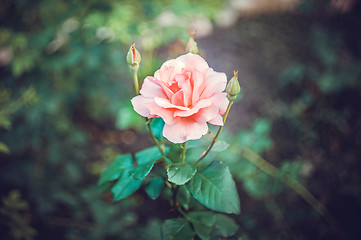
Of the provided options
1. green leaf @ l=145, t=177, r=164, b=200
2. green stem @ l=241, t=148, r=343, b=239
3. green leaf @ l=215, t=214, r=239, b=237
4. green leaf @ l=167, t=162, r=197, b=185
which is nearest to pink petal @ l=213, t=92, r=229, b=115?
green leaf @ l=167, t=162, r=197, b=185

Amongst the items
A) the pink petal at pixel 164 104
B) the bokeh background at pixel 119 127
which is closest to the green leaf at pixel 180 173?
the pink petal at pixel 164 104

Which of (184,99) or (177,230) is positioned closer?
(184,99)

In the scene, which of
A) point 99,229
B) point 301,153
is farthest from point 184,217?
point 301,153

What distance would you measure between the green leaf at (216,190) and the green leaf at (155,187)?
0.12 m

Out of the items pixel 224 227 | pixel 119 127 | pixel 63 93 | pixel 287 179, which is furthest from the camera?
pixel 63 93

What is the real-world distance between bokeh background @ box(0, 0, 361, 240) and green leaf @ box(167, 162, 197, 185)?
23.3 inches

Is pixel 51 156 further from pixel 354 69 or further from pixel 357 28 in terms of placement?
pixel 357 28

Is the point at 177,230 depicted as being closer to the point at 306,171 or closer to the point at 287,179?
the point at 287,179

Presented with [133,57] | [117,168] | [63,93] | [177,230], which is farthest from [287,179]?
[63,93]

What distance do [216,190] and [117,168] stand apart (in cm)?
33

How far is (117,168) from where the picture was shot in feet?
2.56

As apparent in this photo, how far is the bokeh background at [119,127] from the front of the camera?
129 centimetres

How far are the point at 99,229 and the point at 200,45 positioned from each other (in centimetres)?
285

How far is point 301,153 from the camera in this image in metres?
2.07
